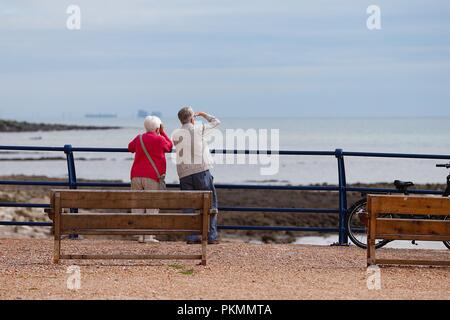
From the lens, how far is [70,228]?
12.5 metres

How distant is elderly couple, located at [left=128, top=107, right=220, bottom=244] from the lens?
47.1ft

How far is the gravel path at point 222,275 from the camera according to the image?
10.6 m

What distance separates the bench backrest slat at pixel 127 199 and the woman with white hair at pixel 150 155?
188 centimetres

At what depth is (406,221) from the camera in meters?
12.5

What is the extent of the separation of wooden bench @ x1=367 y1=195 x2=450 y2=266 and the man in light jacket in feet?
8.48

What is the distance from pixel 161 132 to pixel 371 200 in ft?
10.9

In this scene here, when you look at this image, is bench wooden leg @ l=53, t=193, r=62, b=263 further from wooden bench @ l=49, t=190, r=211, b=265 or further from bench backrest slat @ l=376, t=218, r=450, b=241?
bench backrest slat @ l=376, t=218, r=450, b=241

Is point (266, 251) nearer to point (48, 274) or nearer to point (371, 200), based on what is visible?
point (371, 200)

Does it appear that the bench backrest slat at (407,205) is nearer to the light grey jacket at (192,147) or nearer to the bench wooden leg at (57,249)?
the light grey jacket at (192,147)

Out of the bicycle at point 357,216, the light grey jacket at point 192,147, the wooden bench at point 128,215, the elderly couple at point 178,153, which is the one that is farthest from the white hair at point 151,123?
the bicycle at point 357,216

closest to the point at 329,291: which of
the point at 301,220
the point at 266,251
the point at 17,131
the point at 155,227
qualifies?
the point at 155,227

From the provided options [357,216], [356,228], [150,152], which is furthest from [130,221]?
[356,228]
